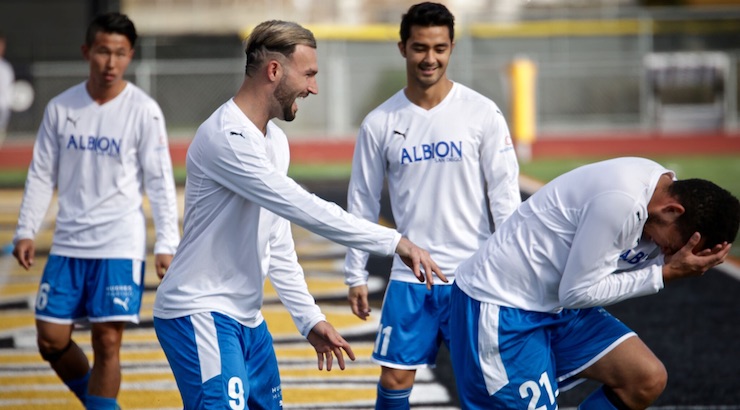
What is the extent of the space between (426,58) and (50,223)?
10.8 metres

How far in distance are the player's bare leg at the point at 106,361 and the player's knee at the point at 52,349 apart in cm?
18

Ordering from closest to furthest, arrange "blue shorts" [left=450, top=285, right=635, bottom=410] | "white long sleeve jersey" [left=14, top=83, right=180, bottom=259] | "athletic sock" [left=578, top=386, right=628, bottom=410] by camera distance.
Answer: "blue shorts" [left=450, top=285, right=635, bottom=410] → "athletic sock" [left=578, top=386, right=628, bottom=410] → "white long sleeve jersey" [left=14, top=83, right=180, bottom=259]

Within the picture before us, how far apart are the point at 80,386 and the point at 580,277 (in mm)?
3301

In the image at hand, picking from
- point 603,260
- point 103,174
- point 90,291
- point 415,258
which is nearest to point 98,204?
point 103,174

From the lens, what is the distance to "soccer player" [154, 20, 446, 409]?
415 cm

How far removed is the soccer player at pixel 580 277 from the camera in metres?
4.14

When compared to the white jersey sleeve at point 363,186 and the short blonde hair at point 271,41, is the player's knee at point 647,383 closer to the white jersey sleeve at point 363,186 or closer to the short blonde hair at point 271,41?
the white jersey sleeve at point 363,186

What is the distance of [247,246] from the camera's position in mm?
4332

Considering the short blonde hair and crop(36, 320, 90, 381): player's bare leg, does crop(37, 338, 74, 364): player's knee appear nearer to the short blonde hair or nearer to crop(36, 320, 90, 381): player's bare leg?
crop(36, 320, 90, 381): player's bare leg

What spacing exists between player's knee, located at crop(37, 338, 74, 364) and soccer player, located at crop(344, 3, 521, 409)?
164cm

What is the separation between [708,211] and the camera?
13.4 ft

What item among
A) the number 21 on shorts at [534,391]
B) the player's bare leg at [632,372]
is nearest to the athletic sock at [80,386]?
the number 21 on shorts at [534,391]

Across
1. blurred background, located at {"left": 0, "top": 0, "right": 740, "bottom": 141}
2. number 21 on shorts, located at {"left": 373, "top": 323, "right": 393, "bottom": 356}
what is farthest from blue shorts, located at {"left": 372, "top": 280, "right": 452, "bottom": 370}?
blurred background, located at {"left": 0, "top": 0, "right": 740, "bottom": 141}

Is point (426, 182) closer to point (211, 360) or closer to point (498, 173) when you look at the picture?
point (498, 173)
